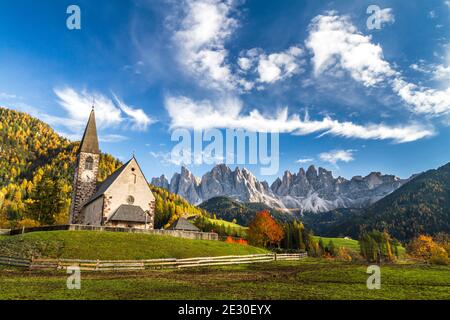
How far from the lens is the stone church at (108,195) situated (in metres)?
52.8

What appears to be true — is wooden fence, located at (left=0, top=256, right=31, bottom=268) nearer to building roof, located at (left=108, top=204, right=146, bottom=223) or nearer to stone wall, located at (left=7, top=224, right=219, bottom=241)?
stone wall, located at (left=7, top=224, right=219, bottom=241)

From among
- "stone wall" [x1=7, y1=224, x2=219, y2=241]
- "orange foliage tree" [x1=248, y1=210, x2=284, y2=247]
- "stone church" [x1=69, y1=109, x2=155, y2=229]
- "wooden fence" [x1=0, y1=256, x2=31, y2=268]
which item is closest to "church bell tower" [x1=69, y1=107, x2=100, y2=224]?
"stone church" [x1=69, y1=109, x2=155, y2=229]

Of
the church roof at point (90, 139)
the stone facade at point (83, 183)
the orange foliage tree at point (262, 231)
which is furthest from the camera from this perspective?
the orange foliage tree at point (262, 231)

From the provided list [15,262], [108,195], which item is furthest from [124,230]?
[15,262]

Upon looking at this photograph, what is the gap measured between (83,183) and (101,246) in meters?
29.5

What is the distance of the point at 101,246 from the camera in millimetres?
36156

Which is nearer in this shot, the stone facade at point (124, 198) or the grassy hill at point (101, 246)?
the grassy hill at point (101, 246)

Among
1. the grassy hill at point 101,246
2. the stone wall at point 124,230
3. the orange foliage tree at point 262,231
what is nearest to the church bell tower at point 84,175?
the stone wall at point 124,230

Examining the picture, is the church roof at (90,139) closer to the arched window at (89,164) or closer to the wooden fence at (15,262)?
the arched window at (89,164)

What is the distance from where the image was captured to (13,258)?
2977 centimetres

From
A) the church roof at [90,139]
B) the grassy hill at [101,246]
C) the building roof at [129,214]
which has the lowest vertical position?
the grassy hill at [101,246]
